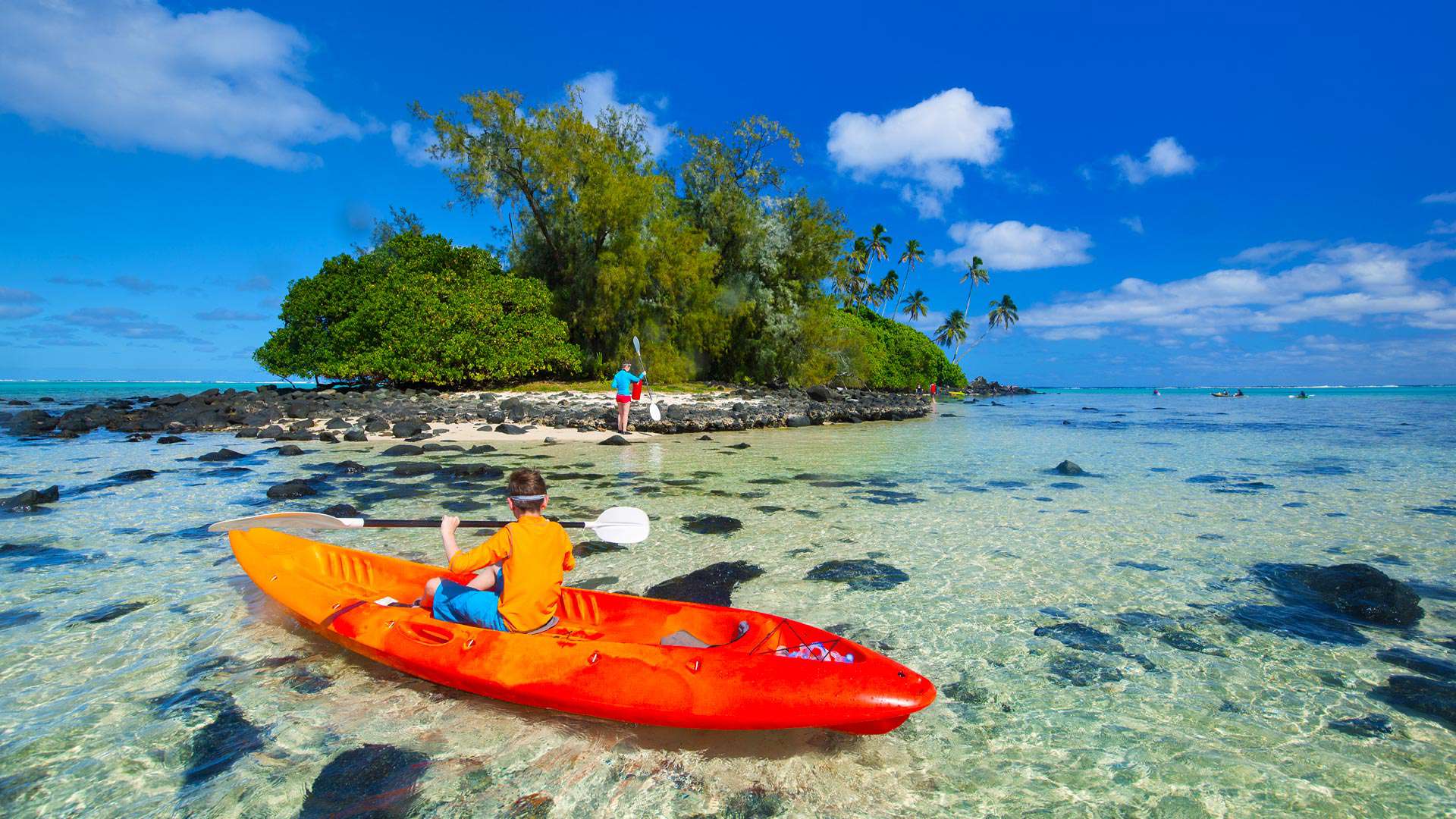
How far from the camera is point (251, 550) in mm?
6059

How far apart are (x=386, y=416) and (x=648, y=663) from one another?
21.9 meters

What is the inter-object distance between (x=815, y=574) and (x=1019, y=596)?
6.84 ft

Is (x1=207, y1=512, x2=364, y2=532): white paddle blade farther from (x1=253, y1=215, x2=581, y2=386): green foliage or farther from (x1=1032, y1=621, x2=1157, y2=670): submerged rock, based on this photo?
(x1=253, y1=215, x2=581, y2=386): green foliage

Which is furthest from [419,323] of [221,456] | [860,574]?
[860,574]

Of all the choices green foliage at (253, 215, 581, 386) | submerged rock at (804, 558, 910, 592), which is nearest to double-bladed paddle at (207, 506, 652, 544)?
submerged rock at (804, 558, 910, 592)

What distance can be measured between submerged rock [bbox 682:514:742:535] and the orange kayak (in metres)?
4.16

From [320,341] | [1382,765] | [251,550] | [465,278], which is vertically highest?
[465,278]

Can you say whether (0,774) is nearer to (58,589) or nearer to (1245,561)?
(58,589)

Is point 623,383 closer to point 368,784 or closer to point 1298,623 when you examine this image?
point 1298,623

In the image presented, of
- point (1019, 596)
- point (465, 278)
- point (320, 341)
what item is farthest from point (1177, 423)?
point (320, 341)

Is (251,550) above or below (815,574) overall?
above

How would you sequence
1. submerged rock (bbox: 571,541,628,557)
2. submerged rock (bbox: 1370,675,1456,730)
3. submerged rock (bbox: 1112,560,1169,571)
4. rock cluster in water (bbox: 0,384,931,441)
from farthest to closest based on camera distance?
rock cluster in water (bbox: 0,384,931,441) → submerged rock (bbox: 571,541,628,557) → submerged rock (bbox: 1112,560,1169,571) → submerged rock (bbox: 1370,675,1456,730)

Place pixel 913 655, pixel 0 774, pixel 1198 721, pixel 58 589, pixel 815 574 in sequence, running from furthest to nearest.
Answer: pixel 815 574
pixel 58 589
pixel 913 655
pixel 1198 721
pixel 0 774

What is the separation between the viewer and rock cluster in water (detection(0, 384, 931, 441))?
2038 centimetres
